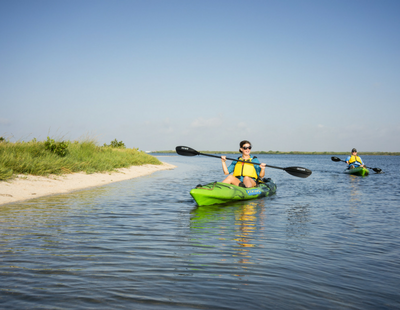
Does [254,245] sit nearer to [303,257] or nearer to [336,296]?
[303,257]

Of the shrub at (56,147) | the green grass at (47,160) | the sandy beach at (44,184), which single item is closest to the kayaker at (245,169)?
the sandy beach at (44,184)

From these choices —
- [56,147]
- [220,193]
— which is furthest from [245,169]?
[56,147]

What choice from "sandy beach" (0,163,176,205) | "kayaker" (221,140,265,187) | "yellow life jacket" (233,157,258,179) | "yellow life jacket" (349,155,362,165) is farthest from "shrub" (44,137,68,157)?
"yellow life jacket" (349,155,362,165)

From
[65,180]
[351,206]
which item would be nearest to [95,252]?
[351,206]

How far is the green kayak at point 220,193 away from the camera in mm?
9602

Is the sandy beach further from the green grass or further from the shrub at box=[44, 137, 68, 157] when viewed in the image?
the shrub at box=[44, 137, 68, 157]

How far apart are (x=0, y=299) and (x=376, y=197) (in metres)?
13.2

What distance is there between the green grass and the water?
4.33 meters

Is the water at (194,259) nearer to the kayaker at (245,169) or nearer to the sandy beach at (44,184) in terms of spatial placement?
the sandy beach at (44,184)

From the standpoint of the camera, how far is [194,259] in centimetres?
464

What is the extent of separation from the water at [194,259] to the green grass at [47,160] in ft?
14.2

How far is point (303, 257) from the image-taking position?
4.91m

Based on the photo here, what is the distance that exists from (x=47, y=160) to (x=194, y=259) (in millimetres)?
12026

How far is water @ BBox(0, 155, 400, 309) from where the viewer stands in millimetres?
3322
